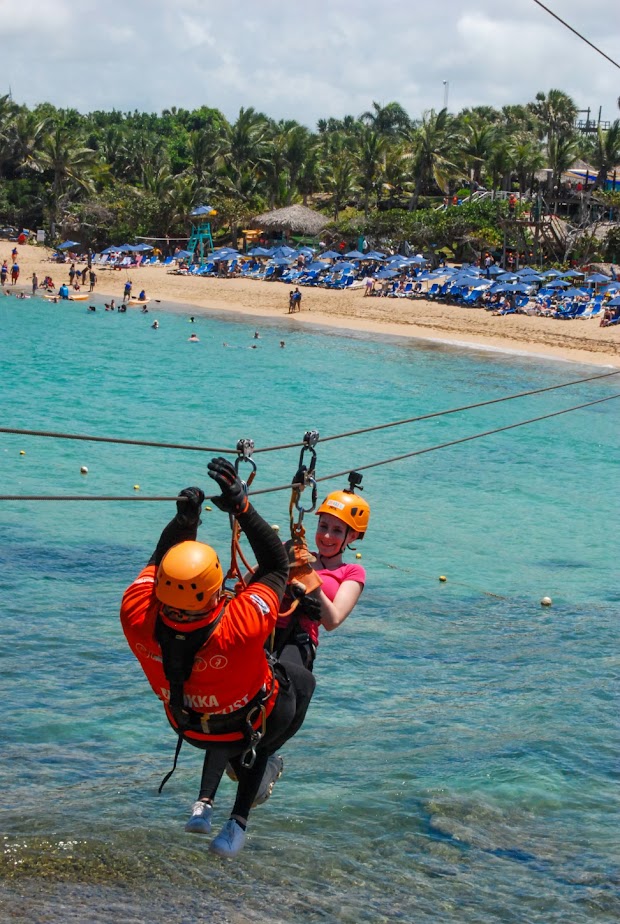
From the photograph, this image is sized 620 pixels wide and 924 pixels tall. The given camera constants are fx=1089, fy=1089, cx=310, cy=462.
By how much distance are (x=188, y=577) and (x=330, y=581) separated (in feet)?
5.47

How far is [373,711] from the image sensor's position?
38.2 ft

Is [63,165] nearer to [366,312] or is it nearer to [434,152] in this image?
[434,152]

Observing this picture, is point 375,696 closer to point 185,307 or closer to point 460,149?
point 185,307

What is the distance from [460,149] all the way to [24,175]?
3303cm

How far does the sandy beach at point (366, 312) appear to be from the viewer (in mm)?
45688

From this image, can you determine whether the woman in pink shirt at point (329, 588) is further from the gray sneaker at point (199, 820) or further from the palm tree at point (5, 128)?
the palm tree at point (5, 128)

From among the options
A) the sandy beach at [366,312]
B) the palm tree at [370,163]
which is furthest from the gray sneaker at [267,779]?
the palm tree at [370,163]

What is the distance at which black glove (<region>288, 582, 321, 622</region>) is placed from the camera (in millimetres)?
5672

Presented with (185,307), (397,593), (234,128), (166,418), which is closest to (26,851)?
(397,593)

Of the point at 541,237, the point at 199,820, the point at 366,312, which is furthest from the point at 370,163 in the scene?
the point at 199,820

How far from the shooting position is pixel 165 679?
16.9 feet

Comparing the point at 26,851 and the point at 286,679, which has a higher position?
the point at 286,679

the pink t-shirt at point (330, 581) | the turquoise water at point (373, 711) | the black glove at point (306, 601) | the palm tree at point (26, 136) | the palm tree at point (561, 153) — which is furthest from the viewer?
the palm tree at point (26, 136)

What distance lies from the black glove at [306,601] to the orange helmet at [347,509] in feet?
2.10
